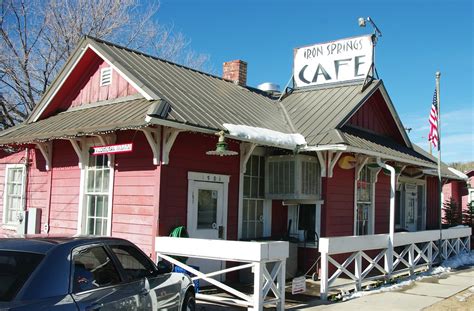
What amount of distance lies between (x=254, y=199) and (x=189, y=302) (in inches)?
190

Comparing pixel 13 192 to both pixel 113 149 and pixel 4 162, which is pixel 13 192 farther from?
pixel 113 149

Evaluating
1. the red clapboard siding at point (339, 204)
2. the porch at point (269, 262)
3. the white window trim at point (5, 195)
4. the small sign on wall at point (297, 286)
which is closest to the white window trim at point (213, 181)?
the porch at point (269, 262)

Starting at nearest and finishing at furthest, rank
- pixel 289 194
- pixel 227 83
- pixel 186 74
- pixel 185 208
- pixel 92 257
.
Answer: pixel 92 257 < pixel 185 208 < pixel 289 194 < pixel 186 74 < pixel 227 83

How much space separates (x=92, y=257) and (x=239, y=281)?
244 inches

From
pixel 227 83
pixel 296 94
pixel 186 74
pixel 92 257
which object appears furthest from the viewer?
pixel 296 94

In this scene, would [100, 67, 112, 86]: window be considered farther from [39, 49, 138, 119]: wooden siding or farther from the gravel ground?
the gravel ground

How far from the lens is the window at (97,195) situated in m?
10.0

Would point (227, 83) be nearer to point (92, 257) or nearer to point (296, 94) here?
point (296, 94)

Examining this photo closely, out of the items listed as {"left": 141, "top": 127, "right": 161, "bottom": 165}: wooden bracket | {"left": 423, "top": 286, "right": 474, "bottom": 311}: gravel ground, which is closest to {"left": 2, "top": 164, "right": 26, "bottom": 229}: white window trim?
{"left": 141, "top": 127, "right": 161, "bottom": 165}: wooden bracket

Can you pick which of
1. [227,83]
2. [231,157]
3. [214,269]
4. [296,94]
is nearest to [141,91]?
[231,157]

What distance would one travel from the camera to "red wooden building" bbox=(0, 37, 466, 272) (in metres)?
9.16

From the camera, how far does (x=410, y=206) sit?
1739cm

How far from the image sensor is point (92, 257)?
479 centimetres

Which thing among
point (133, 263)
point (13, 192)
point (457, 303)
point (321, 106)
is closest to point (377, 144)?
point (321, 106)
